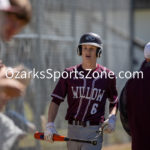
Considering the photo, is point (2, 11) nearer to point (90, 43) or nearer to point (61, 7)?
point (90, 43)

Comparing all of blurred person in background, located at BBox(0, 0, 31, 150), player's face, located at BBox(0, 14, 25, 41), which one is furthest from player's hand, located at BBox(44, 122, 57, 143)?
player's face, located at BBox(0, 14, 25, 41)

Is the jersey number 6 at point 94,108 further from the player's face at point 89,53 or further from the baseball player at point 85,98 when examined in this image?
the player's face at point 89,53

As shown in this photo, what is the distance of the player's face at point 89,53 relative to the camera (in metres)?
5.85

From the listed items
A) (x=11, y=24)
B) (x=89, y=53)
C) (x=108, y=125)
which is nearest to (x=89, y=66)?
(x=89, y=53)

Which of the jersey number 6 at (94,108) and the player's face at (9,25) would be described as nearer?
the player's face at (9,25)

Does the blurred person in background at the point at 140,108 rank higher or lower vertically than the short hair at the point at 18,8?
lower

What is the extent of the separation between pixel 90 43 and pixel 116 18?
5.96 m

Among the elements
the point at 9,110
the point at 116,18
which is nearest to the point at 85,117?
the point at 9,110

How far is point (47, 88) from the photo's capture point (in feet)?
28.1

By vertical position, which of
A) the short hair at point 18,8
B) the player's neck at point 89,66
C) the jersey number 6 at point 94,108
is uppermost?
the short hair at point 18,8

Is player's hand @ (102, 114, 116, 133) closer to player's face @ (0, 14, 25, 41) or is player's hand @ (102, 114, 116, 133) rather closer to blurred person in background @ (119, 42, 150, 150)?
blurred person in background @ (119, 42, 150, 150)
